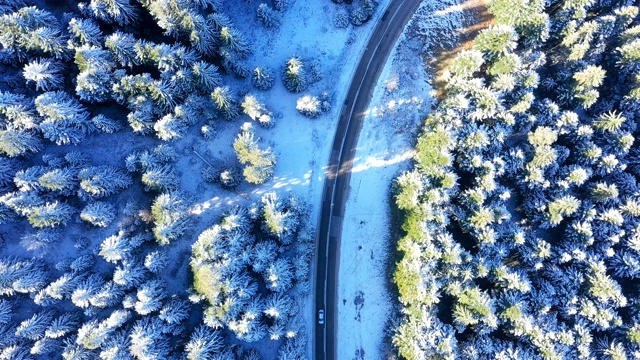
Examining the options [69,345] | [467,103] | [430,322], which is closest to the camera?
[69,345]

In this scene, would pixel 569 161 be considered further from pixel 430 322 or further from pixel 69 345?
pixel 69 345

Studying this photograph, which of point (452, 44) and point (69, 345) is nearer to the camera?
point (69, 345)

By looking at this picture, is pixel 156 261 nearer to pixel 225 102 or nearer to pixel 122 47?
pixel 225 102

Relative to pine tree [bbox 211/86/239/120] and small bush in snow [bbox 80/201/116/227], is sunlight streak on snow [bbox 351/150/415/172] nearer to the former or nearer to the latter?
pine tree [bbox 211/86/239/120]

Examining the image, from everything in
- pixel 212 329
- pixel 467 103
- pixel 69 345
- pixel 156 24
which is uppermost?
pixel 156 24

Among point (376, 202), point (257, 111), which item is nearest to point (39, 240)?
point (257, 111)

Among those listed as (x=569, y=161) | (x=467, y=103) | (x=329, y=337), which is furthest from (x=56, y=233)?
(x=569, y=161)
